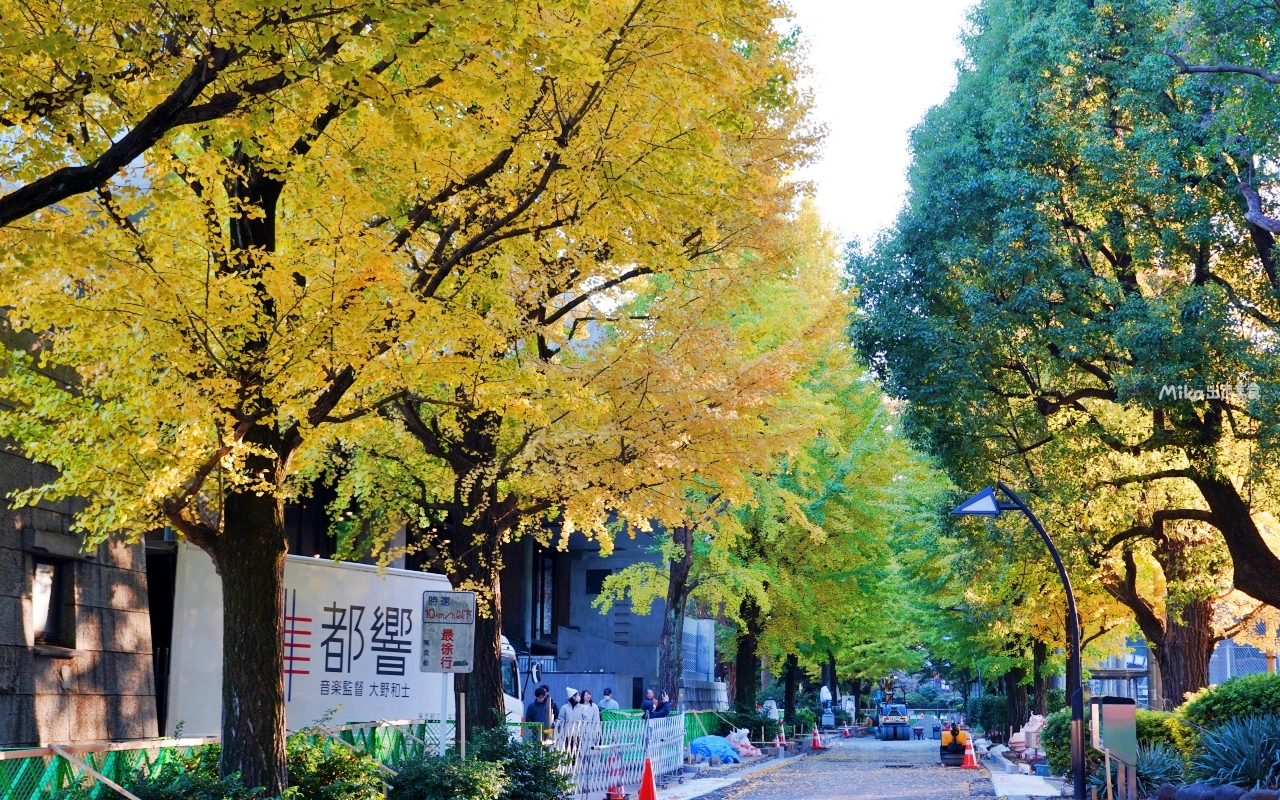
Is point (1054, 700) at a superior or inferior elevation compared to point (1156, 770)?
inferior

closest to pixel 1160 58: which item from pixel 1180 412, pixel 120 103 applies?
pixel 1180 412

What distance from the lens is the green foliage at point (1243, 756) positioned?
1466cm

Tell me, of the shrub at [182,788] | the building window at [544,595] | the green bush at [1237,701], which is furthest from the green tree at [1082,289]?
the building window at [544,595]

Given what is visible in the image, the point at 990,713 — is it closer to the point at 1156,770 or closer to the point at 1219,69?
the point at 1156,770

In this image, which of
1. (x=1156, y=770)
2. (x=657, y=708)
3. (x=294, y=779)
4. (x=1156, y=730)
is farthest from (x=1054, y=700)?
(x=294, y=779)

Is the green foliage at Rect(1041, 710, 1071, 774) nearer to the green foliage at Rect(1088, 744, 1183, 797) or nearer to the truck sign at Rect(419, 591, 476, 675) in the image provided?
the green foliage at Rect(1088, 744, 1183, 797)

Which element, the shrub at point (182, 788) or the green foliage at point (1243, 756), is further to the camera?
the green foliage at point (1243, 756)

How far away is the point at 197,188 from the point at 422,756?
22.4 ft

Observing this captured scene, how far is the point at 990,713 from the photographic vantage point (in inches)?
2197

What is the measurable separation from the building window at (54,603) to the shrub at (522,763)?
15.4 ft

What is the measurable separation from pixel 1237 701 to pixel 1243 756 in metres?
2.41

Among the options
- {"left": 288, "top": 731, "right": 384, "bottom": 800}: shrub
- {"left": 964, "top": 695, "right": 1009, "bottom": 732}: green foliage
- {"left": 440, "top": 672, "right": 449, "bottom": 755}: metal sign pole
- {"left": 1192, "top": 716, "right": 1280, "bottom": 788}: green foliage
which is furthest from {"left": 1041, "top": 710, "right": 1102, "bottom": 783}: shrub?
{"left": 964, "top": 695, "right": 1009, "bottom": 732}: green foliage

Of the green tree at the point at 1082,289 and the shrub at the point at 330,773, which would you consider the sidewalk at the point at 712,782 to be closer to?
the green tree at the point at 1082,289

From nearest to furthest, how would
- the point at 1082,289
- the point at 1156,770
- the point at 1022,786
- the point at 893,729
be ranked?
1. the point at 1156,770
2. the point at 1082,289
3. the point at 1022,786
4. the point at 893,729
